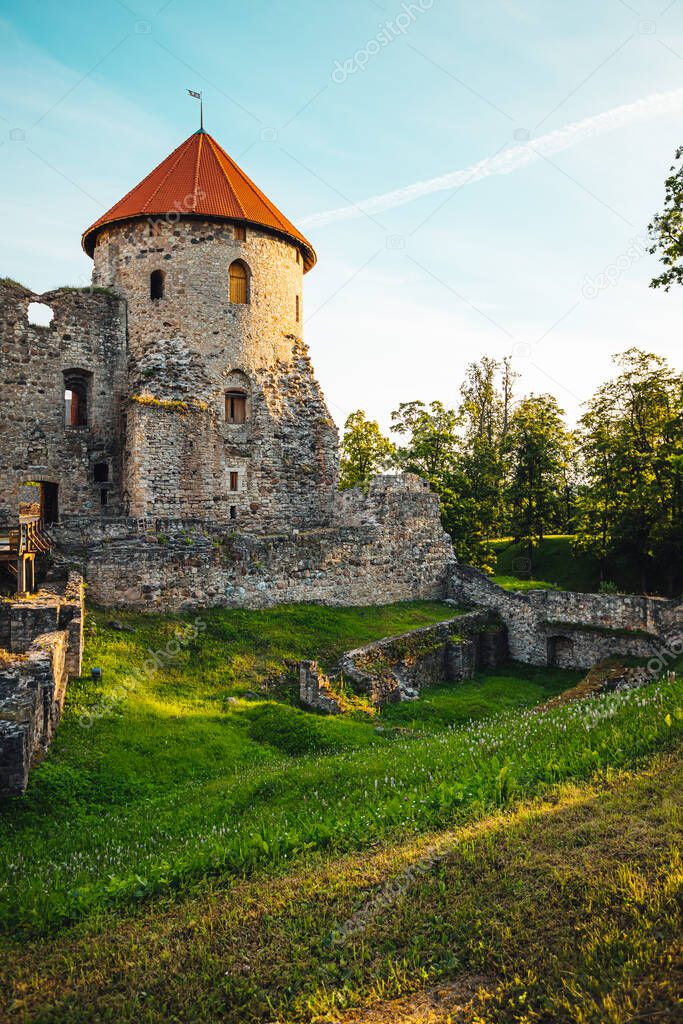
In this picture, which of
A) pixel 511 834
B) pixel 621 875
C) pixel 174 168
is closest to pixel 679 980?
pixel 621 875

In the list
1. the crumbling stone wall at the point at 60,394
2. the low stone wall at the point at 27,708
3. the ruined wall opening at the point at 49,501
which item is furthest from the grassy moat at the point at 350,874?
the crumbling stone wall at the point at 60,394

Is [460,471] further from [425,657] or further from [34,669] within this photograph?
[34,669]

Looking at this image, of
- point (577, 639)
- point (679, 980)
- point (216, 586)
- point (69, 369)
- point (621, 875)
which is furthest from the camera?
point (69, 369)

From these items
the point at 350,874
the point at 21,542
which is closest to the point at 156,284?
the point at 21,542

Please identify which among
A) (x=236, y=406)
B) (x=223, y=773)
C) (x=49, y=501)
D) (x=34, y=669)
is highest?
(x=236, y=406)

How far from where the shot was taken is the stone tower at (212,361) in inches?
958

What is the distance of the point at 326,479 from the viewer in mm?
27469

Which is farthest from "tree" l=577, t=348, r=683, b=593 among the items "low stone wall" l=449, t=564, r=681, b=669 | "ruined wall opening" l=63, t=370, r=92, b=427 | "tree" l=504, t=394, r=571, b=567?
"ruined wall opening" l=63, t=370, r=92, b=427

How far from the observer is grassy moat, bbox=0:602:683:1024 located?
16.8 feet

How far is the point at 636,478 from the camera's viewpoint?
1235 inches

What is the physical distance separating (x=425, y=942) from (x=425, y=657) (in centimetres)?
1487

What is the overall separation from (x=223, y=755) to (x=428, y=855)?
21.0 ft

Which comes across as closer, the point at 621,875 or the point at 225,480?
the point at 621,875

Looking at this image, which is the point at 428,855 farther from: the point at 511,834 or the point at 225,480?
the point at 225,480
